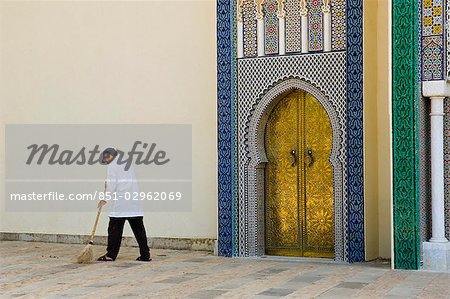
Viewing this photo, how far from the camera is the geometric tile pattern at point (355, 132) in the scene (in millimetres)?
7980

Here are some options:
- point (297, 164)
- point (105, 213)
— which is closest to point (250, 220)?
point (297, 164)

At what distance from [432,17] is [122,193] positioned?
11.9 ft

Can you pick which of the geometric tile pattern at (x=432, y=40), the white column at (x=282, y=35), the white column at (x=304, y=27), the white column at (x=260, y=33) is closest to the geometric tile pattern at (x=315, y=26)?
the white column at (x=304, y=27)

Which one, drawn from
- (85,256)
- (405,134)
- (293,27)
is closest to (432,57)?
(405,134)

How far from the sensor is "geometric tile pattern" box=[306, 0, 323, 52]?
8.26 metres

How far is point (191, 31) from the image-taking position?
9.40 meters

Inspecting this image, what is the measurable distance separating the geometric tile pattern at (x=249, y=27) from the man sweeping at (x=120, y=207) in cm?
186

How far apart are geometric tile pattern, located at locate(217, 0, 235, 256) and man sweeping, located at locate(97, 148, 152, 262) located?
0.91 metres

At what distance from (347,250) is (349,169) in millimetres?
837

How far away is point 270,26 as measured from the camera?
28.0ft

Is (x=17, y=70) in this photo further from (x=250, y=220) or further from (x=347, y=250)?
(x=347, y=250)

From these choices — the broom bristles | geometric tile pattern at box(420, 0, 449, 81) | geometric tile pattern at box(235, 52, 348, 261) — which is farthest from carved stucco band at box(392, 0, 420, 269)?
the broom bristles

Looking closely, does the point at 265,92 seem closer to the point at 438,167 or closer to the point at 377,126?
the point at 377,126

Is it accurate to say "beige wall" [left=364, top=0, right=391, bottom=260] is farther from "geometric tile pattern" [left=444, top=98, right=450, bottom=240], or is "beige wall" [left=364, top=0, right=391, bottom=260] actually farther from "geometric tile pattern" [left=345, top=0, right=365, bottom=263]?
"geometric tile pattern" [left=444, top=98, right=450, bottom=240]
